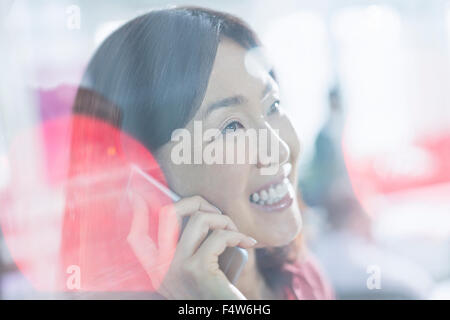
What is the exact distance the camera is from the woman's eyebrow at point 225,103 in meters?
1.15

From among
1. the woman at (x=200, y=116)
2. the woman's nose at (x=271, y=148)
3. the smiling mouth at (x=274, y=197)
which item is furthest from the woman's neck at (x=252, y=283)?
the woman's nose at (x=271, y=148)

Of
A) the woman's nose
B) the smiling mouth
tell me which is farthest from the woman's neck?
the woman's nose

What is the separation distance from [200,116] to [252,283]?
52 centimetres

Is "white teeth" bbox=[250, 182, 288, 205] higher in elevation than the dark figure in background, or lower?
higher

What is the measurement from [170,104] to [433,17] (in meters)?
0.84

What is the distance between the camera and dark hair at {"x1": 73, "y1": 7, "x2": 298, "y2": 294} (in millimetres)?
1145

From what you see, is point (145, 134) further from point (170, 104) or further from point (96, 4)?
point (96, 4)

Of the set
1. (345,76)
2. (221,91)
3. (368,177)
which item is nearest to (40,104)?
(221,91)

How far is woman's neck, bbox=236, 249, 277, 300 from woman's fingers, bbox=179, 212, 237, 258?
0.50 ft

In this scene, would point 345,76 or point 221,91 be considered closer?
point 221,91

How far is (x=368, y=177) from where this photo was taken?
53.3 inches

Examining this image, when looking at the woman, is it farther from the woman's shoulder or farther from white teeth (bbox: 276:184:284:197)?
the woman's shoulder

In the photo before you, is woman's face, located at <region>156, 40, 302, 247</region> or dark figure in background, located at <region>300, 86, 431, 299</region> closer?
woman's face, located at <region>156, 40, 302, 247</region>

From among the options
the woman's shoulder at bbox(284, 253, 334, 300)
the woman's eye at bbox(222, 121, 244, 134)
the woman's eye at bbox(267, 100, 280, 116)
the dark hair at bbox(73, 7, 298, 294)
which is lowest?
the woman's shoulder at bbox(284, 253, 334, 300)
